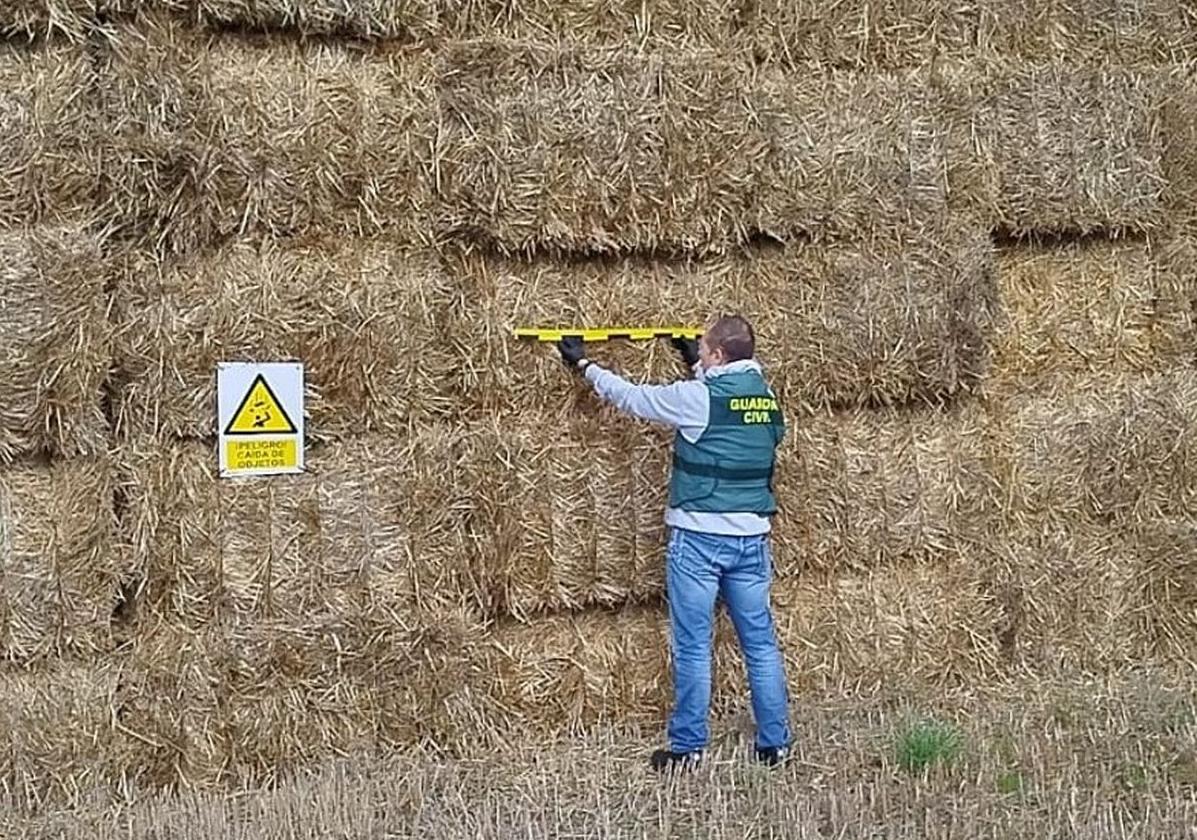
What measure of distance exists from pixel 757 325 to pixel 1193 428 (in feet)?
7.10

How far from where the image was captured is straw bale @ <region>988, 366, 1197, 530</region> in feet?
22.9

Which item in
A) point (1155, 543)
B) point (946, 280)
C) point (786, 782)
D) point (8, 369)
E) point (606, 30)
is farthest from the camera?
point (1155, 543)

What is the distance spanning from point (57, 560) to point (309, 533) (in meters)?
0.85

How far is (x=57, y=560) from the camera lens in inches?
214

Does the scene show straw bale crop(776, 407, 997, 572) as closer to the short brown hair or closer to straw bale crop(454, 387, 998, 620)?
straw bale crop(454, 387, 998, 620)

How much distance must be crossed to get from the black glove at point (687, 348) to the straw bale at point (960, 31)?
117 cm

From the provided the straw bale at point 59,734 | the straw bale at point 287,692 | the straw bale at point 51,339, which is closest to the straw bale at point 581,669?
the straw bale at point 287,692

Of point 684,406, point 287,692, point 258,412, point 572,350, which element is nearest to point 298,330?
point 258,412

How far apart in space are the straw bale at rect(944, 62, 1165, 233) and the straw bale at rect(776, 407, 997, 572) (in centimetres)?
92

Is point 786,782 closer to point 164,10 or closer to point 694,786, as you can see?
point 694,786

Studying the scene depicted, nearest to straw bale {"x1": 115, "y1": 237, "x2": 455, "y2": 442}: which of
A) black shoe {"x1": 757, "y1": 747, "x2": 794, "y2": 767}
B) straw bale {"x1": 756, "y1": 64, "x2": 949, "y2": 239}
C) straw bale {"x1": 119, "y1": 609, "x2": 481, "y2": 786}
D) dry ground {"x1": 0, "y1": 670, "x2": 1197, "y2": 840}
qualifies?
straw bale {"x1": 119, "y1": 609, "x2": 481, "y2": 786}

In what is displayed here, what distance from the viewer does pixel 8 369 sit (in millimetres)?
5312

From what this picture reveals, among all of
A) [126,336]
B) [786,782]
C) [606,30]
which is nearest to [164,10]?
[126,336]

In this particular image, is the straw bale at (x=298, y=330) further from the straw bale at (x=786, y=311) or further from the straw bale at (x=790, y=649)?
the straw bale at (x=790, y=649)
